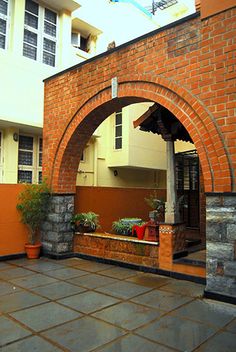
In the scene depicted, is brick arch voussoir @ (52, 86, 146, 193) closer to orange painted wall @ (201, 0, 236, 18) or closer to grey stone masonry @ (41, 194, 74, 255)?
grey stone masonry @ (41, 194, 74, 255)

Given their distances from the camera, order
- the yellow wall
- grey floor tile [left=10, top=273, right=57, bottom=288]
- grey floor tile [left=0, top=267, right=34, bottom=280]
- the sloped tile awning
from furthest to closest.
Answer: the yellow wall → the sloped tile awning → grey floor tile [left=0, top=267, right=34, bottom=280] → grey floor tile [left=10, top=273, right=57, bottom=288]

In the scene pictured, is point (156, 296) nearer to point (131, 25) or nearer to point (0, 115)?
point (0, 115)

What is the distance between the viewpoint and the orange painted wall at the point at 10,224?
6418mm

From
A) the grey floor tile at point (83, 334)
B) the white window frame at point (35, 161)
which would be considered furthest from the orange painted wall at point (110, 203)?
the grey floor tile at point (83, 334)

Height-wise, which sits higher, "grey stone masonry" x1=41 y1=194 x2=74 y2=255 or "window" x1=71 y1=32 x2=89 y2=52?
"window" x1=71 y1=32 x2=89 y2=52

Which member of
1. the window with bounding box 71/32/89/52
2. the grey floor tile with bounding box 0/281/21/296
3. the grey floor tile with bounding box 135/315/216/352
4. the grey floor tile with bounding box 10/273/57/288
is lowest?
the grey floor tile with bounding box 0/281/21/296

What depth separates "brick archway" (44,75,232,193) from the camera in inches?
165

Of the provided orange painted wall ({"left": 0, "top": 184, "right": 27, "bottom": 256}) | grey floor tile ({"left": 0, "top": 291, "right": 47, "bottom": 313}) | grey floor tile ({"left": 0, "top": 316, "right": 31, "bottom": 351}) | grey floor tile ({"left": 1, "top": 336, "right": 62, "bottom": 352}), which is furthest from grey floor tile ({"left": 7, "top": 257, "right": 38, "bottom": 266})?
grey floor tile ({"left": 1, "top": 336, "right": 62, "bottom": 352})

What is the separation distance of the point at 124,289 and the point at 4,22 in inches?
289

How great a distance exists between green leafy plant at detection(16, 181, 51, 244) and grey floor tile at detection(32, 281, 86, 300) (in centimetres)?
209

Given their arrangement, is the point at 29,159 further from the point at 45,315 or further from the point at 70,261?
the point at 45,315

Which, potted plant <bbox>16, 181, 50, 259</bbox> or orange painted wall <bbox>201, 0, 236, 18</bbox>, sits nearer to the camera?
orange painted wall <bbox>201, 0, 236, 18</bbox>

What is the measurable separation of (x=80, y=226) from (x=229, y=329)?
13.8ft

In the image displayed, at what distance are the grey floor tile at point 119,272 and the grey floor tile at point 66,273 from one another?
43 centimetres
